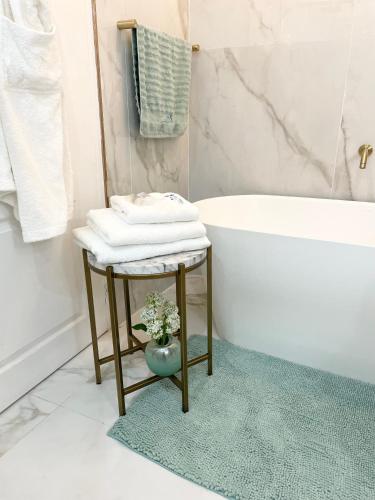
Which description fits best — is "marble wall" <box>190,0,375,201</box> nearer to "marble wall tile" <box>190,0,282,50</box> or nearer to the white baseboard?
"marble wall tile" <box>190,0,282,50</box>

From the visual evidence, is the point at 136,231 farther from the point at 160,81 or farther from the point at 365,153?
the point at 365,153

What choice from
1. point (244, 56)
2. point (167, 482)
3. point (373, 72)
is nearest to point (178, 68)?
point (244, 56)

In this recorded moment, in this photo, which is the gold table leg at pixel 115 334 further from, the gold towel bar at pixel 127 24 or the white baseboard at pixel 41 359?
the gold towel bar at pixel 127 24

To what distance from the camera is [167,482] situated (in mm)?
1125

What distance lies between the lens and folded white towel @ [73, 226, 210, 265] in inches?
46.2

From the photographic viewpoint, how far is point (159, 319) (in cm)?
137

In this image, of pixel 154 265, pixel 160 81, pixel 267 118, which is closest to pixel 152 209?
pixel 154 265

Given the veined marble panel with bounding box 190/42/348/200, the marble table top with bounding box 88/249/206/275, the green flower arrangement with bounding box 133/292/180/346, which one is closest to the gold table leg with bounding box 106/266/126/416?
the marble table top with bounding box 88/249/206/275

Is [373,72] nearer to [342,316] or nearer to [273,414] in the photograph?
[342,316]

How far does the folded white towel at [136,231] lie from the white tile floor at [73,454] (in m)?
0.66

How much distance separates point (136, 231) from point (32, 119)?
0.51 meters

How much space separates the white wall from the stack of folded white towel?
0.82 ft

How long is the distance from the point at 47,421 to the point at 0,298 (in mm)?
483

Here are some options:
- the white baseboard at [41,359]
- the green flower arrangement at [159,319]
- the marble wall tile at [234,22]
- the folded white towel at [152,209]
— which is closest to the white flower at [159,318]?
the green flower arrangement at [159,319]
